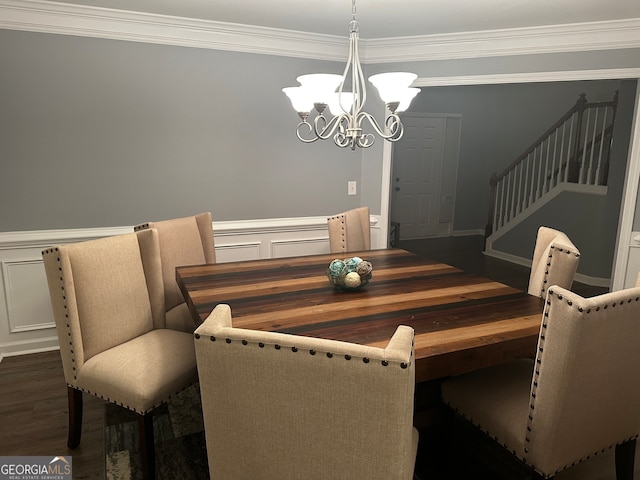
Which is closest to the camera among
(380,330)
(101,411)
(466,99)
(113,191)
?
(380,330)

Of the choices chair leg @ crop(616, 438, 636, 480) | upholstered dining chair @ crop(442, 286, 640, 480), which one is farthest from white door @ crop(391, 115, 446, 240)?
upholstered dining chair @ crop(442, 286, 640, 480)

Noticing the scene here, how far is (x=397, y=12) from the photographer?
3113mm

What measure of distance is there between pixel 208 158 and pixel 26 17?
1.48 meters

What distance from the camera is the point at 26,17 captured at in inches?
121

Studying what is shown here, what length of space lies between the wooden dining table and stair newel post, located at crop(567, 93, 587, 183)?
380cm

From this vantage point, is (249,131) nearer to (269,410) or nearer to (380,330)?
(380,330)

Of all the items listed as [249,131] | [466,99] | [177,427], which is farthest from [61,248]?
[466,99]

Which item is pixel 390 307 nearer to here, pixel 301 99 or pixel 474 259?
pixel 301 99

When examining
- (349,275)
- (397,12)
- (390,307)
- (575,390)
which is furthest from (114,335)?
(397,12)

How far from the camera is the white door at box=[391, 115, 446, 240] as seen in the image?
7383 millimetres

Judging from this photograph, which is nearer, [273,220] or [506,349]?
[506,349]

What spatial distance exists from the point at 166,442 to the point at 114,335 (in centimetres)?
60

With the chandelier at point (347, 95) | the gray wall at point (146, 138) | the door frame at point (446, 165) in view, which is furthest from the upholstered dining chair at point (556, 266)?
the door frame at point (446, 165)

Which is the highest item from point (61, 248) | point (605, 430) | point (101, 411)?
point (61, 248)
